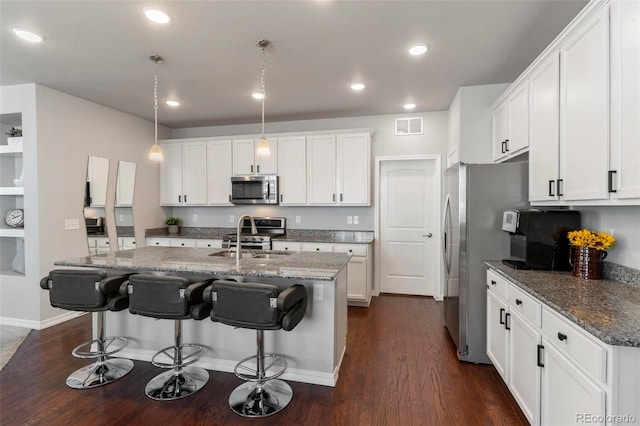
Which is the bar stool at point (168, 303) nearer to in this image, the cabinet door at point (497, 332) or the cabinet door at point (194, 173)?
the cabinet door at point (497, 332)

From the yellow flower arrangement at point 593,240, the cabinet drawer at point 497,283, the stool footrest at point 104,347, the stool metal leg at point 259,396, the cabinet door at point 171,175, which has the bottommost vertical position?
the stool metal leg at point 259,396

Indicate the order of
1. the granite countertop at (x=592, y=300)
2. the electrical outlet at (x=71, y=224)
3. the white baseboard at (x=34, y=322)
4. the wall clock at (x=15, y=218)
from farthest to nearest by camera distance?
the electrical outlet at (x=71, y=224)
the wall clock at (x=15, y=218)
the white baseboard at (x=34, y=322)
the granite countertop at (x=592, y=300)

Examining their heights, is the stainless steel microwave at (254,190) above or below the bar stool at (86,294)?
above

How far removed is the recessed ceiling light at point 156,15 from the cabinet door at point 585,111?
2.69 m

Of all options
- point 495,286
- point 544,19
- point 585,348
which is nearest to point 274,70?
point 544,19

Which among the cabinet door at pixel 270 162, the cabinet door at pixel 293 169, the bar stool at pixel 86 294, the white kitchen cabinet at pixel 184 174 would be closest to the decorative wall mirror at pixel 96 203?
the white kitchen cabinet at pixel 184 174

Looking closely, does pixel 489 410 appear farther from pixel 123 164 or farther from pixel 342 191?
pixel 123 164

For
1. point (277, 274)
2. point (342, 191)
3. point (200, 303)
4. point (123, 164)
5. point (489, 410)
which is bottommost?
point (489, 410)

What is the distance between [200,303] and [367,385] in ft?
4.65

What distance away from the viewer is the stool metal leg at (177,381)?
2.31 metres

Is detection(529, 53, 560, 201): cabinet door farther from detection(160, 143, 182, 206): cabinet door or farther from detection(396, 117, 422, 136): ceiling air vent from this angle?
detection(160, 143, 182, 206): cabinet door

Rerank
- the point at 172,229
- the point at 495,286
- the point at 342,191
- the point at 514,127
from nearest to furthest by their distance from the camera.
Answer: the point at 495,286
the point at 514,127
the point at 342,191
the point at 172,229

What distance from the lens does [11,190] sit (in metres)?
3.69

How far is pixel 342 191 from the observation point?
459cm
